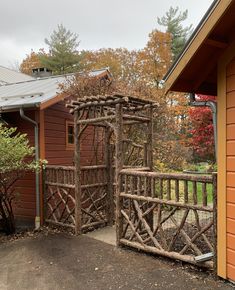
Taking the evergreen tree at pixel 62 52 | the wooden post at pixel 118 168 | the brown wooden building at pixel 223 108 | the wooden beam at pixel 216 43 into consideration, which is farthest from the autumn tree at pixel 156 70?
the wooden beam at pixel 216 43

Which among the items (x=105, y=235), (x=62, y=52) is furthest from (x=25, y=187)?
(x=62, y=52)

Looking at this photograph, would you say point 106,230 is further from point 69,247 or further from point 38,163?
point 38,163

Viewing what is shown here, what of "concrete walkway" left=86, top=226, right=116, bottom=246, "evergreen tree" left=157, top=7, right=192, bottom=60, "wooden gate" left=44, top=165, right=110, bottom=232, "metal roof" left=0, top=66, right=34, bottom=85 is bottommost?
"concrete walkway" left=86, top=226, right=116, bottom=246

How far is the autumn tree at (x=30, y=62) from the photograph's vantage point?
26.3 meters

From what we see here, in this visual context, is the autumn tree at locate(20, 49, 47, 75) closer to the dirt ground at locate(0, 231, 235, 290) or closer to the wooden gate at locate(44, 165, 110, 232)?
the wooden gate at locate(44, 165, 110, 232)

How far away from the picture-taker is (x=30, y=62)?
88.7 feet

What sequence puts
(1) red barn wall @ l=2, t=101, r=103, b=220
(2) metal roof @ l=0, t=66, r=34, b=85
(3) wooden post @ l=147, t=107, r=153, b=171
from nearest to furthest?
(3) wooden post @ l=147, t=107, r=153, b=171
(1) red barn wall @ l=2, t=101, r=103, b=220
(2) metal roof @ l=0, t=66, r=34, b=85

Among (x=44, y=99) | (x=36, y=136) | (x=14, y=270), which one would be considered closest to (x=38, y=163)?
(x=36, y=136)

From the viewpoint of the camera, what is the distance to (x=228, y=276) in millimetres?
3898

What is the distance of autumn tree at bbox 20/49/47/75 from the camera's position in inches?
1036

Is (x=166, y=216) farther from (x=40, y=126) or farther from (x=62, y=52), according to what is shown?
(x=62, y=52)

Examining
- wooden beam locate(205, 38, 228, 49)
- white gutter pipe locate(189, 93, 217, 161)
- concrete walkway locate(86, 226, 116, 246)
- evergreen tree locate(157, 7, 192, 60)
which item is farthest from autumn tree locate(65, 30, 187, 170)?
wooden beam locate(205, 38, 228, 49)

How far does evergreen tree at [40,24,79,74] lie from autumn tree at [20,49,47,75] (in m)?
0.92

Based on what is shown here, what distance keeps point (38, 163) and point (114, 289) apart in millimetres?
3713
